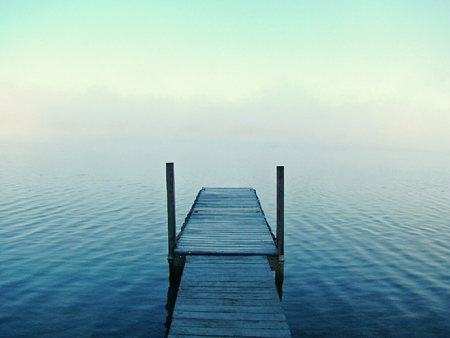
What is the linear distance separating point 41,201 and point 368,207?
22582 millimetres

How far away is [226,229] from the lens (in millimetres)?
13461

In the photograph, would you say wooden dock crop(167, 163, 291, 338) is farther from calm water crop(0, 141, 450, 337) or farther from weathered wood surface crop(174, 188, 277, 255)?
calm water crop(0, 141, 450, 337)

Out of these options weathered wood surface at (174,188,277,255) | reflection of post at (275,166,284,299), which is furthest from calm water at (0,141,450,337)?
weathered wood surface at (174,188,277,255)

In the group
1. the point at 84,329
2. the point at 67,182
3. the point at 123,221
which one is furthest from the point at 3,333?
the point at 67,182

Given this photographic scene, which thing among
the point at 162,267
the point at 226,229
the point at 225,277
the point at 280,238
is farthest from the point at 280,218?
the point at 162,267

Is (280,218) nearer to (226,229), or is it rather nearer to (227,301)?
(226,229)

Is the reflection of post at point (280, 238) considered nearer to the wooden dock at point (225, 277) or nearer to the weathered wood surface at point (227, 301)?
the wooden dock at point (225, 277)

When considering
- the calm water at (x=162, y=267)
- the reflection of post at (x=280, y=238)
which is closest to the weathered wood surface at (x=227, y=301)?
the reflection of post at (x=280, y=238)

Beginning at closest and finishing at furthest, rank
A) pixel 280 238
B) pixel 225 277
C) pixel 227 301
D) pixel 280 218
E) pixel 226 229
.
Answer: pixel 227 301
pixel 225 277
pixel 280 238
pixel 280 218
pixel 226 229

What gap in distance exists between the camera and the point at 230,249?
427 inches

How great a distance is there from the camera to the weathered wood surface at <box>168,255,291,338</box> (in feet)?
22.1

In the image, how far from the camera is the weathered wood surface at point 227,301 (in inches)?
265

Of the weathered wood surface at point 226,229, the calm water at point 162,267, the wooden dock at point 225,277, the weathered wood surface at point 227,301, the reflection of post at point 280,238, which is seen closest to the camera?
the weathered wood surface at point 227,301

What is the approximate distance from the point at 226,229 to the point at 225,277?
14.5 feet
